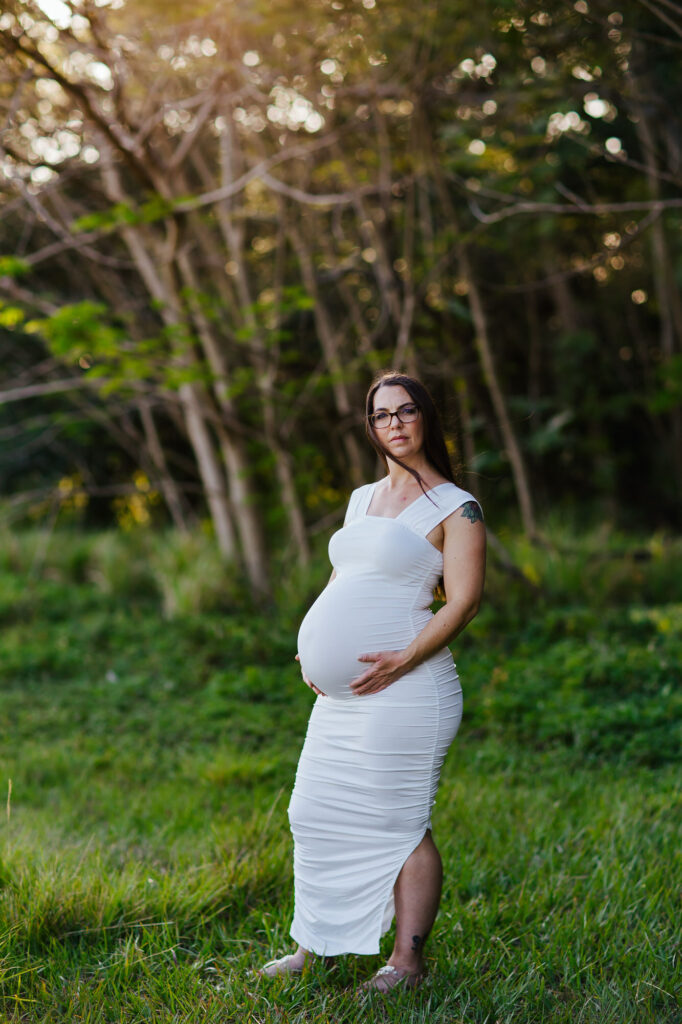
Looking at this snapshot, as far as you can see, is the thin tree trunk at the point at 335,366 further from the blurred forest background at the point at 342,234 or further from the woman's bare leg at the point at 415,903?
the woman's bare leg at the point at 415,903

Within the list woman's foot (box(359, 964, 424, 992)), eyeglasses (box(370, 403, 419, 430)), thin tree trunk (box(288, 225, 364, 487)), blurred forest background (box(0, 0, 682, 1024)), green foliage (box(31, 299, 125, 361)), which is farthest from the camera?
thin tree trunk (box(288, 225, 364, 487))

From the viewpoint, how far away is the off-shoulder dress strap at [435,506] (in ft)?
8.48

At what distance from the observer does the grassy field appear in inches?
101

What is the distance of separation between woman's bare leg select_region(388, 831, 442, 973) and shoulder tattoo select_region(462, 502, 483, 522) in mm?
972

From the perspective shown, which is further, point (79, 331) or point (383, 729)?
point (79, 331)

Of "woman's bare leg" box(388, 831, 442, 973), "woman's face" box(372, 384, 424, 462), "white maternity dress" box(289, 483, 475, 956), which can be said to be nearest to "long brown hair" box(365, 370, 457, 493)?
"woman's face" box(372, 384, 424, 462)

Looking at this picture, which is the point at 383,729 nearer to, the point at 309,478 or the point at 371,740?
the point at 371,740

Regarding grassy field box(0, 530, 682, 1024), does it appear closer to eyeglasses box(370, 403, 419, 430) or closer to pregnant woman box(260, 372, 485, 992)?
pregnant woman box(260, 372, 485, 992)

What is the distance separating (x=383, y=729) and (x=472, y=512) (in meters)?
0.69

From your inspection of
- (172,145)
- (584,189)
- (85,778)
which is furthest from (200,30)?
(85,778)

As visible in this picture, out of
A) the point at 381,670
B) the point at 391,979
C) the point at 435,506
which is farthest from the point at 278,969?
the point at 435,506

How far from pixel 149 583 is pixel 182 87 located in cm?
530

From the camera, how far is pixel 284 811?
388cm

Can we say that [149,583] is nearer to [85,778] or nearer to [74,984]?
[85,778]
